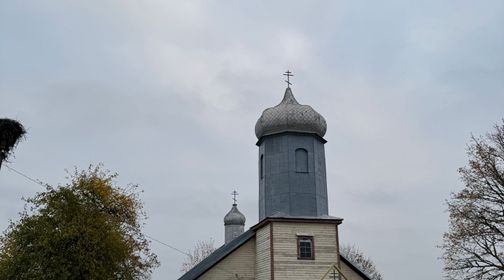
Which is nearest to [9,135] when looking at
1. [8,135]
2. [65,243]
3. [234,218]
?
[8,135]

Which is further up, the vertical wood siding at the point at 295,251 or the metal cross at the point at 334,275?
the vertical wood siding at the point at 295,251

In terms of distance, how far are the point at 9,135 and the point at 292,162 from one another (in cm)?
1348

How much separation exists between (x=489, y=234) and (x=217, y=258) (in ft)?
35.6

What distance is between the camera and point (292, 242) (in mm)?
21328

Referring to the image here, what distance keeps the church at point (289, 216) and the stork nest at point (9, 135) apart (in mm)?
12117

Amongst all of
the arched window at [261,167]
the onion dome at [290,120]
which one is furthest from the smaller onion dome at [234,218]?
the onion dome at [290,120]

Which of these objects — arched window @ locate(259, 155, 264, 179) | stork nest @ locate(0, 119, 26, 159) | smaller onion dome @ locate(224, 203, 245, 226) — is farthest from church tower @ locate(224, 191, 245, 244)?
stork nest @ locate(0, 119, 26, 159)

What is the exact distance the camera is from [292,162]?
2266 cm

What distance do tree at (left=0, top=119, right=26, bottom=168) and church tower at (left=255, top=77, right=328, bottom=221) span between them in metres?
12.6

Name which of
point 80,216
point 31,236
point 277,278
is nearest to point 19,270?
point 31,236

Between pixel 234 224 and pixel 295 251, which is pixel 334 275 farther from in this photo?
pixel 234 224

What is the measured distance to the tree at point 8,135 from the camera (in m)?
10.9

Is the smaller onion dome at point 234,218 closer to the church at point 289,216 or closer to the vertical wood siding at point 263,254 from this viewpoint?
the church at point 289,216

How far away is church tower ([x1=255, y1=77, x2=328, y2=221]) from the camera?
72.8 ft
